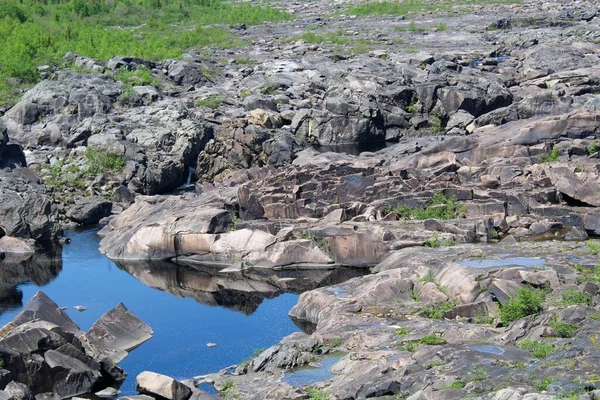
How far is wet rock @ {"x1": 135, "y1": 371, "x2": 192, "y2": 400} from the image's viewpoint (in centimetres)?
3644

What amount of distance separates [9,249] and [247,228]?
51.6ft

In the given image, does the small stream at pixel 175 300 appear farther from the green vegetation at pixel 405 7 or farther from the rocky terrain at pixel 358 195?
the green vegetation at pixel 405 7

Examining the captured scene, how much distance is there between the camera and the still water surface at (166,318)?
1689 inches

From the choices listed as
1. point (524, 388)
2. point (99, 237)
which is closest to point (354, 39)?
point (99, 237)

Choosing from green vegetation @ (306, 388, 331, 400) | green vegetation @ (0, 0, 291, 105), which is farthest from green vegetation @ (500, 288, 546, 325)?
green vegetation @ (0, 0, 291, 105)

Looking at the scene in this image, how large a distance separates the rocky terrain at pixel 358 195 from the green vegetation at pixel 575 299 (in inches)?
5.4

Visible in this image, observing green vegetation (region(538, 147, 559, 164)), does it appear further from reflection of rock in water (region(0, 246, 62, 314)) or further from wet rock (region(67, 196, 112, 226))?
reflection of rock in water (region(0, 246, 62, 314))

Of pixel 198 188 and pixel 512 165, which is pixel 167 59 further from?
pixel 512 165

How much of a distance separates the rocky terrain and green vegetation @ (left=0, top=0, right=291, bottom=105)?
5246 mm

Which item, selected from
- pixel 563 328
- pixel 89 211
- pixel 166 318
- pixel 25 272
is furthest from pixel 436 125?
pixel 563 328

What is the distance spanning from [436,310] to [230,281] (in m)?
17.9

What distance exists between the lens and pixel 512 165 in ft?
219

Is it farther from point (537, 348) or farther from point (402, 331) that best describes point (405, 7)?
point (537, 348)

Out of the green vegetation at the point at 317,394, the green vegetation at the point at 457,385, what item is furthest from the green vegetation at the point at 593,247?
the green vegetation at the point at 457,385
